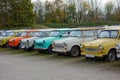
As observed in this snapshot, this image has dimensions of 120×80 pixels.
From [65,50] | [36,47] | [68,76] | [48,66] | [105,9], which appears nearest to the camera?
[68,76]

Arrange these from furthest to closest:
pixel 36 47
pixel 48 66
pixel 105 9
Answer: pixel 105 9 < pixel 36 47 < pixel 48 66

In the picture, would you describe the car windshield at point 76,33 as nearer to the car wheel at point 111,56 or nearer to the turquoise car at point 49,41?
the turquoise car at point 49,41

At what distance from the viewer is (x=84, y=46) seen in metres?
13.8

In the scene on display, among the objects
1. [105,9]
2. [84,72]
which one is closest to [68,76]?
[84,72]

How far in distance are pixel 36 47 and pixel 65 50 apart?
3.32m

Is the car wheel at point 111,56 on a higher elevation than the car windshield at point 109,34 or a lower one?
lower

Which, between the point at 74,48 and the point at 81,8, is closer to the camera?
the point at 74,48

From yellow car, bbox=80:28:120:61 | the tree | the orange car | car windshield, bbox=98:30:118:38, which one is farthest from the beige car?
the tree

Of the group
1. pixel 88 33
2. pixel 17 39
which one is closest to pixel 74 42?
pixel 88 33

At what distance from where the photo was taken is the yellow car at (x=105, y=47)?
13008mm

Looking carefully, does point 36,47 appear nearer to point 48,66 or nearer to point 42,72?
point 48,66

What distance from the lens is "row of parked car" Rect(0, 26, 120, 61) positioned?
519 inches

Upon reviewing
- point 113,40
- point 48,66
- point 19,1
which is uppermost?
point 19,1

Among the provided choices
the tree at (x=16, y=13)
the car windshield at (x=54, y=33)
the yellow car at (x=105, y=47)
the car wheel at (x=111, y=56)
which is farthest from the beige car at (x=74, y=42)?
the tree at (x=16, y=13)
